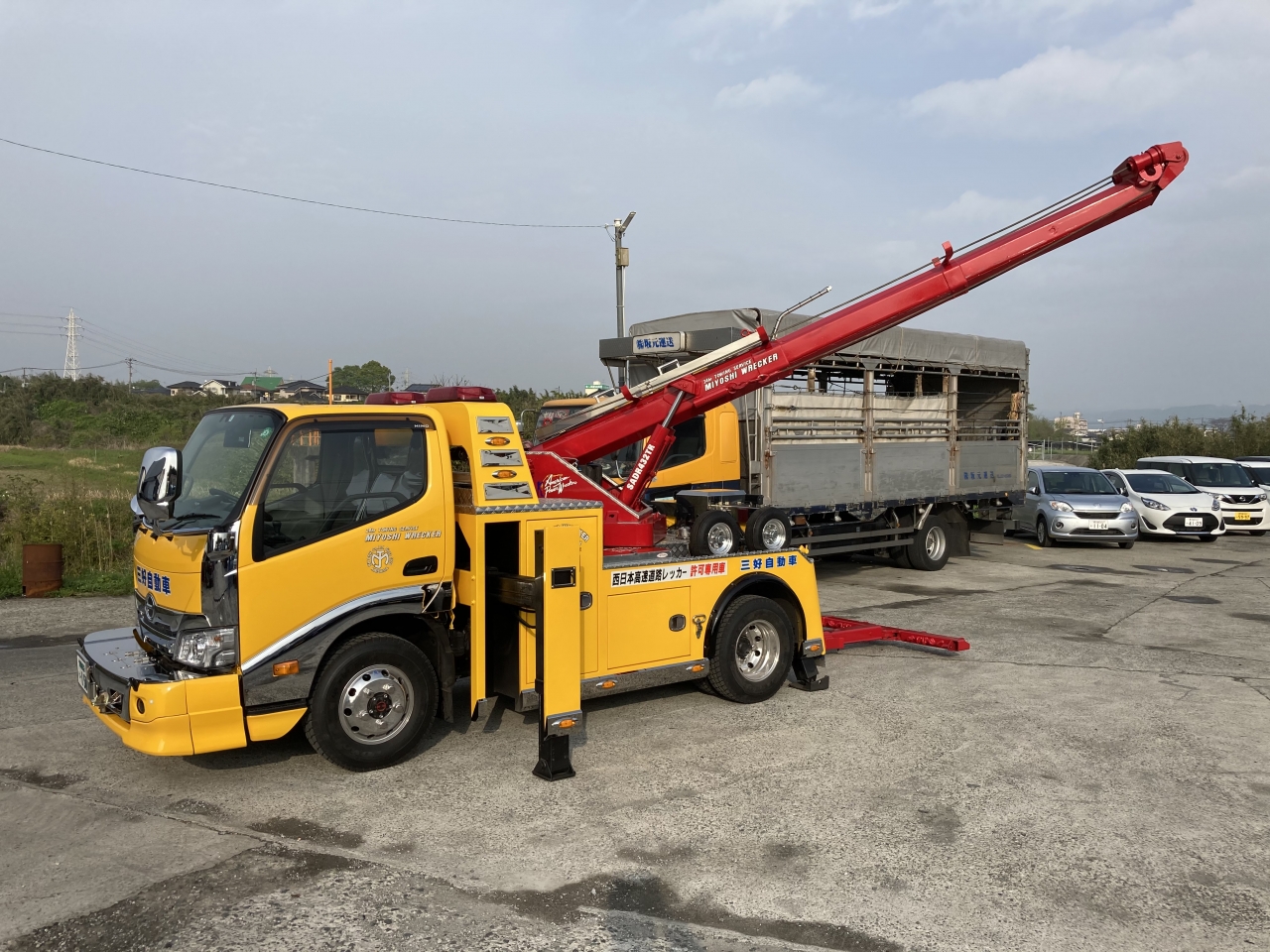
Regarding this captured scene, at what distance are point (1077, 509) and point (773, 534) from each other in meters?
10.8

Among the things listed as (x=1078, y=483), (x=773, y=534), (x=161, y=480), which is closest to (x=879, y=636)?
(x=773, y=534)

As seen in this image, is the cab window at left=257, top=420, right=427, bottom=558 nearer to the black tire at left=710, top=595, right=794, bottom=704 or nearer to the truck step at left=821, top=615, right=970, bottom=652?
the black tire at left=710, top=595, right=794, bottom=704

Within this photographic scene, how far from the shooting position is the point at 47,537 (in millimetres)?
12398

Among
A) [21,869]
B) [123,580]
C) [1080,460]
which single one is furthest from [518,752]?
[1080,460]

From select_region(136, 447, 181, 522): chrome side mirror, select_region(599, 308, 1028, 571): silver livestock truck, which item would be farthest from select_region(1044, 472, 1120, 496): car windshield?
select_region(136, 447, 181, 522): chrome side mirror

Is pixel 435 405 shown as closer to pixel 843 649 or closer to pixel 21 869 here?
pixel 21 869

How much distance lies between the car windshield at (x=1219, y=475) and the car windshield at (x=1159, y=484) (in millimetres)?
1315

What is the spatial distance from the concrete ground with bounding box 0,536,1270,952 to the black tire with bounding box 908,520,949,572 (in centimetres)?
614

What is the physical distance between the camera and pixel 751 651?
704 centimetres

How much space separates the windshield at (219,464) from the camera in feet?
16.5

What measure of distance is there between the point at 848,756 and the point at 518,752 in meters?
2.09

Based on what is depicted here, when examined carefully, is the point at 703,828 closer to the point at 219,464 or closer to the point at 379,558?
the point at 379,558

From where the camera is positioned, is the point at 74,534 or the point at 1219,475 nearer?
the point at 74,534

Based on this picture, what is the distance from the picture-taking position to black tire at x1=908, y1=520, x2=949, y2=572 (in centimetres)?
1398
